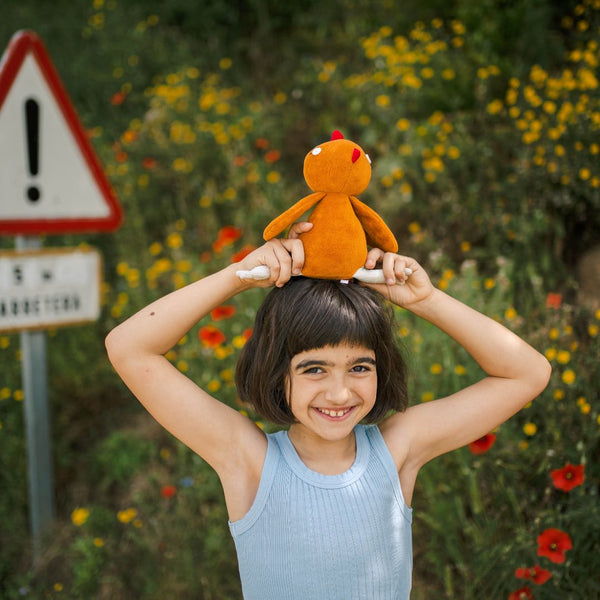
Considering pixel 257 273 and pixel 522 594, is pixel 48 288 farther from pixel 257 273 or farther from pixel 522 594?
pixel 522 594

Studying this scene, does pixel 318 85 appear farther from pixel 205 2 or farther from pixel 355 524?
pixel 355 524

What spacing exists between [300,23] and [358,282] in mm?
4502

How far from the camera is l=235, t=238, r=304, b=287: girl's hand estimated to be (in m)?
1.30

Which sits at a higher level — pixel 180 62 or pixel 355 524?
pixel 180 62

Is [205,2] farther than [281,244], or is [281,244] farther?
[205,2]

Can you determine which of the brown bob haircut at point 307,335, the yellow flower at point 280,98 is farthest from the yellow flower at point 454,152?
the brown bob haircut at point 307,335

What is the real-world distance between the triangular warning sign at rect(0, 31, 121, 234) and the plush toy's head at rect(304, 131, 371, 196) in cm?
134

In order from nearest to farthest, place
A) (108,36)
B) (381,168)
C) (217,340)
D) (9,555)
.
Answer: (217,340) → (9,555) → (381,168) → (108,36)

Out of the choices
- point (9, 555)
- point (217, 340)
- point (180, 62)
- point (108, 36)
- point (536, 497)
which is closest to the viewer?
point (536, 497)

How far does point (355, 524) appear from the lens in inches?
53.2

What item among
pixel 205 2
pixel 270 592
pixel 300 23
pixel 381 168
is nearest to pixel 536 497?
pixel 270 592

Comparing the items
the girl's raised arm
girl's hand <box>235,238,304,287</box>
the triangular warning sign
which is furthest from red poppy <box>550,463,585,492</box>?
the triangular warning sign

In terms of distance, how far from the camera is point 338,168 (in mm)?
1232

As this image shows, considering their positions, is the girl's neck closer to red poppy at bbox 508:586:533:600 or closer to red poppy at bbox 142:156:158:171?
red poppy at bbox 508:586:533:600
